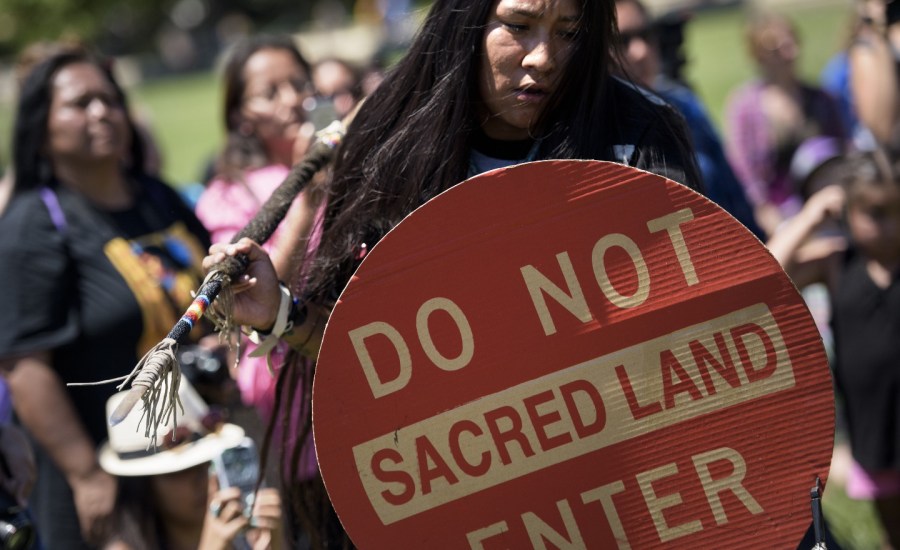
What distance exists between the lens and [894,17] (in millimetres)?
4395

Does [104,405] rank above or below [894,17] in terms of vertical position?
below

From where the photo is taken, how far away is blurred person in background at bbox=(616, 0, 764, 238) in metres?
4.17

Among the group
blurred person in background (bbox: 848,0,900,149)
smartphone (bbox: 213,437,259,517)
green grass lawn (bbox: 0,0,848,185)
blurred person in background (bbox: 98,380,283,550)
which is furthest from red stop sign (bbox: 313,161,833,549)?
green grass lawn (bbox: 0,0,848,185)

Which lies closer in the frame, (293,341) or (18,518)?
(293,341)

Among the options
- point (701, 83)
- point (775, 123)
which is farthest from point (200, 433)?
point (701, 83)

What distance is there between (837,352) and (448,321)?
244 cm

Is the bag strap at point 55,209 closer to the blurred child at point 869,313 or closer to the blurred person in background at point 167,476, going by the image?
the blurred person in background at point 167,476

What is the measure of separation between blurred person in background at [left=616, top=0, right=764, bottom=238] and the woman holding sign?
1124 millimetres

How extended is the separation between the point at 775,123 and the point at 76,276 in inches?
166

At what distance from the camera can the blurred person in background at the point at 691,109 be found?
417cm

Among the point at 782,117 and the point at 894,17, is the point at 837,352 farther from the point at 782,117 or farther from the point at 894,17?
the point at 782,117

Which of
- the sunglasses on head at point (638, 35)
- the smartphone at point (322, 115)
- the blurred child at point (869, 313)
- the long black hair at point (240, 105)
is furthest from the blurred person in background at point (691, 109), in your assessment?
the long black hair at point (240, 105)

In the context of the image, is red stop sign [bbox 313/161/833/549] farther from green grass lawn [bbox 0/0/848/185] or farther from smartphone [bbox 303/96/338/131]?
green grass lawn [bbox 0/0/848/185]

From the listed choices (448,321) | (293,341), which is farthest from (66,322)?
(448,321)
